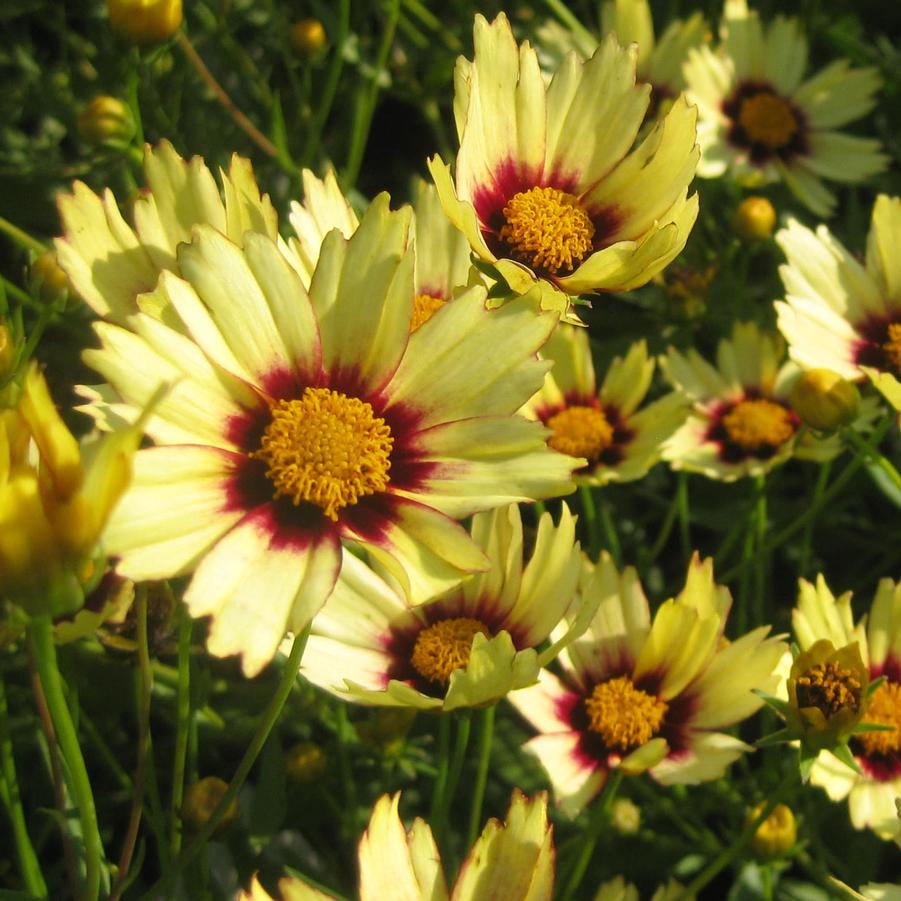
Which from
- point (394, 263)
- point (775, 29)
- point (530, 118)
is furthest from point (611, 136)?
point (775, 29)

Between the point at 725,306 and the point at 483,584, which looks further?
the point at 725,306

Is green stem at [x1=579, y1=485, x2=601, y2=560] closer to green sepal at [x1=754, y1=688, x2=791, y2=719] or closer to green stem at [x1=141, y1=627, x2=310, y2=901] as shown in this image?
green sepal at [x1=754, y1=688, x2=791, y2=719]

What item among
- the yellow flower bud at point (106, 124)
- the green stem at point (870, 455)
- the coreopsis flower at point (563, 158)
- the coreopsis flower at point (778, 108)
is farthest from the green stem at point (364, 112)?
the green stem at point (870, 455)

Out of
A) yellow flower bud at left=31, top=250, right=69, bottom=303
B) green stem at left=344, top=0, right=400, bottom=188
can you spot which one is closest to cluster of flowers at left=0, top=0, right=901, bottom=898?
yellow flower bud at left=31, top=250, right=69, bottom=303

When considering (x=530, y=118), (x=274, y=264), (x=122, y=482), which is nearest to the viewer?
(x=122, y=482)

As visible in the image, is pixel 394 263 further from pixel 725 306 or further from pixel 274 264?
pixel 725 306

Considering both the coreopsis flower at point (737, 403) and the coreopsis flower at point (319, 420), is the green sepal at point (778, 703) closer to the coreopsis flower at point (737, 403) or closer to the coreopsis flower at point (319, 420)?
the coreopsis flower at point (319, 420)

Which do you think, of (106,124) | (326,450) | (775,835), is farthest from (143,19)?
(775,835)

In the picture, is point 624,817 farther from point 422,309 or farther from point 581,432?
point 422,309
